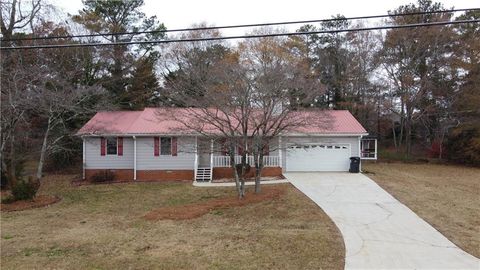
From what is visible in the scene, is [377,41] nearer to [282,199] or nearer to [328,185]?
[328,185]

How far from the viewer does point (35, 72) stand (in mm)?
16688

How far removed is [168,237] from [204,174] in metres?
11.0

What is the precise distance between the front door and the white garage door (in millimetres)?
4660

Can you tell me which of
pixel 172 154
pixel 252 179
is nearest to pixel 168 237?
pixel 252 179

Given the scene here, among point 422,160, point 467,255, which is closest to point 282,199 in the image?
point 467,255

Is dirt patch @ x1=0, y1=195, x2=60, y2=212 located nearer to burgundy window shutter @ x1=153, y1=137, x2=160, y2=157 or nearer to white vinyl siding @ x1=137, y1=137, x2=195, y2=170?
white vinyl siding @ x1=137, y1=137, x2=195, y2=170

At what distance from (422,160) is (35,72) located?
27.0 meters

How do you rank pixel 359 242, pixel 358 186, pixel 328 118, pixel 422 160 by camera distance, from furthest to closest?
pixel 422 160 → pixel 358 186 → pixel 328 118 → pixel 359 242

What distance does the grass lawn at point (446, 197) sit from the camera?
392 inches

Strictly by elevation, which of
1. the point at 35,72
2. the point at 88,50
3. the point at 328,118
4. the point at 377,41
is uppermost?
the point at 377,41

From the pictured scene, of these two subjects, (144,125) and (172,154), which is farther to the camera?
(144,125)

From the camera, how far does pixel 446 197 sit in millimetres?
14836

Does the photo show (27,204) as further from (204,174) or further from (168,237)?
(204,174)

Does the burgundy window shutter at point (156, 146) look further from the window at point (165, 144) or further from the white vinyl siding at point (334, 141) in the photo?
the white vinyl siding at point (334, 141)
